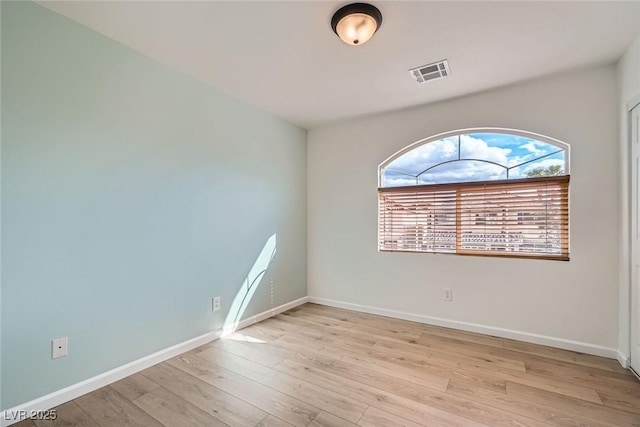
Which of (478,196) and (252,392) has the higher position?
(478,196)

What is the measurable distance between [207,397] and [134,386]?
0.60 meters

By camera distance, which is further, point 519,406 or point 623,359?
point 623,359

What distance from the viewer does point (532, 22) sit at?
6.21ft

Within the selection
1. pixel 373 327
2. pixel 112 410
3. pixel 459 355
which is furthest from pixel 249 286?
pixel 459 355

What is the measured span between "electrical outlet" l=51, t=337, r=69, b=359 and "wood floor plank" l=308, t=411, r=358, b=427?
1.71m

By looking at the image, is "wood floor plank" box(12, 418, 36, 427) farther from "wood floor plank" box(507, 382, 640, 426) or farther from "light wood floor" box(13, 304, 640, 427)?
"wood floor plank" box(507, 382, 640, 426)

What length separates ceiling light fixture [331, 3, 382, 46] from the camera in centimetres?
175

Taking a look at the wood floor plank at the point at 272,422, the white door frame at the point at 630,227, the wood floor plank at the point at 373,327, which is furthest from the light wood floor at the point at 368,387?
the white door frame at the point at 630,227

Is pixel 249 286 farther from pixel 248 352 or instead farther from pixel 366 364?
pixel 366 364

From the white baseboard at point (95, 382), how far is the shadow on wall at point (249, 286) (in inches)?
6.4

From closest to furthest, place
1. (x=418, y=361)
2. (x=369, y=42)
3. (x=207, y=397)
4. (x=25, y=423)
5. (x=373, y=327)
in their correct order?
(x=25, y=423) → (x=207, y=397) → (x=369, y=42) → (x=418, y=361) → (x=373, y=327)

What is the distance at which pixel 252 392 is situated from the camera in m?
1.95

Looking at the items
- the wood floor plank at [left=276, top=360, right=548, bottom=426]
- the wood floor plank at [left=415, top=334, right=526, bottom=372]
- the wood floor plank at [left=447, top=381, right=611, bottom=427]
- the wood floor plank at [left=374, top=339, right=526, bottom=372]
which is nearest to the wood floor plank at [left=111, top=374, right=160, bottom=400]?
the wood floor plank at [left=276, top=360, right=548, bottom=426]

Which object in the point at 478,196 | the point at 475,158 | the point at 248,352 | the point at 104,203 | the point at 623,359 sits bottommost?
the point at 248,352
